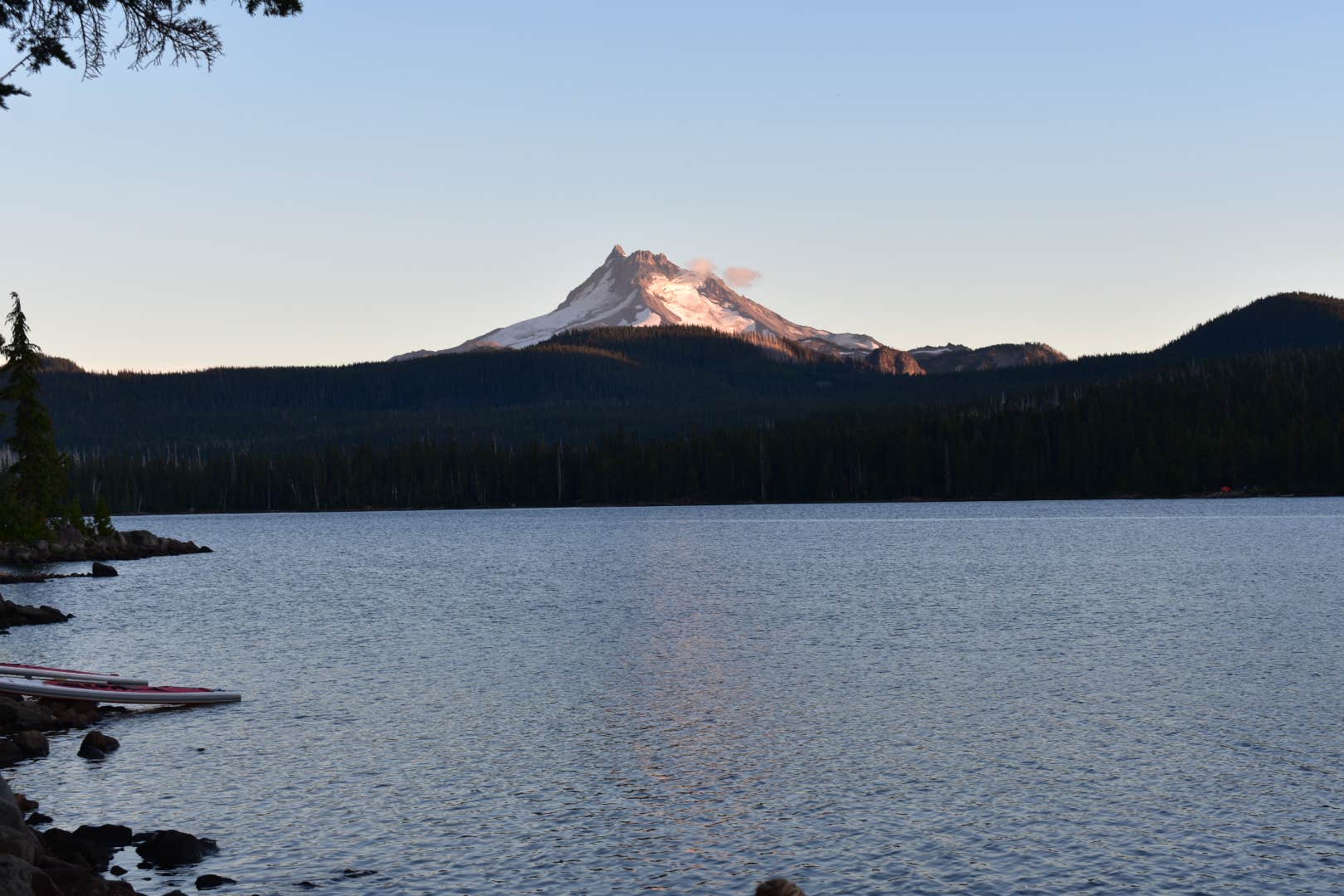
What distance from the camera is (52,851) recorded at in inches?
914

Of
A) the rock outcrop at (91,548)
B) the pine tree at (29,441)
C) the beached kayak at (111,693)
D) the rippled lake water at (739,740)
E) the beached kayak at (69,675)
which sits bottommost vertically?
the rippled lake water at (739,740)

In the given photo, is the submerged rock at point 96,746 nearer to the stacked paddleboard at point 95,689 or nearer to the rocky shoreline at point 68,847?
the rocky shoreline at point 68,847

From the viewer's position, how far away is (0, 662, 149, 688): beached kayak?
42.7 meters

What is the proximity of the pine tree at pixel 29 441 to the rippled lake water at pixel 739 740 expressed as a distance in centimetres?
3177

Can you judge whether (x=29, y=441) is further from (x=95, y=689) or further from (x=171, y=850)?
(x=171, y=850)

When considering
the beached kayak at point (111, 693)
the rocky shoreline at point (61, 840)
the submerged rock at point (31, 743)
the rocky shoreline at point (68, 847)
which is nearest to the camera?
the rocky shoreline at point (68, 847)

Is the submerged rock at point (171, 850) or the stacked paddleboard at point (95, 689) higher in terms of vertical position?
the stacked paddleboard at point (95, 689)

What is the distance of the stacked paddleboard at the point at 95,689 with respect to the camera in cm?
4069

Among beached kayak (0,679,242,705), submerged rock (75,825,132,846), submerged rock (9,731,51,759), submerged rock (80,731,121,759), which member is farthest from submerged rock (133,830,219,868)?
beached kayak (0,679,242,705)

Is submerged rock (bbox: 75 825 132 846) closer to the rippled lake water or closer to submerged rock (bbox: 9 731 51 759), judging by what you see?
the rippled lake water

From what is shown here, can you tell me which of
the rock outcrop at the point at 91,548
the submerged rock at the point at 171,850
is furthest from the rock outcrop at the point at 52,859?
the rock outcrop at the point at 91,548

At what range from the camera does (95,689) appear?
1620 inches

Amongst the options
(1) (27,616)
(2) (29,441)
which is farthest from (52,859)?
(2) (29,441)

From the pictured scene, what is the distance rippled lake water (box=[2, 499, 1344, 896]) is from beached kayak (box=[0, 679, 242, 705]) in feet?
3.43
